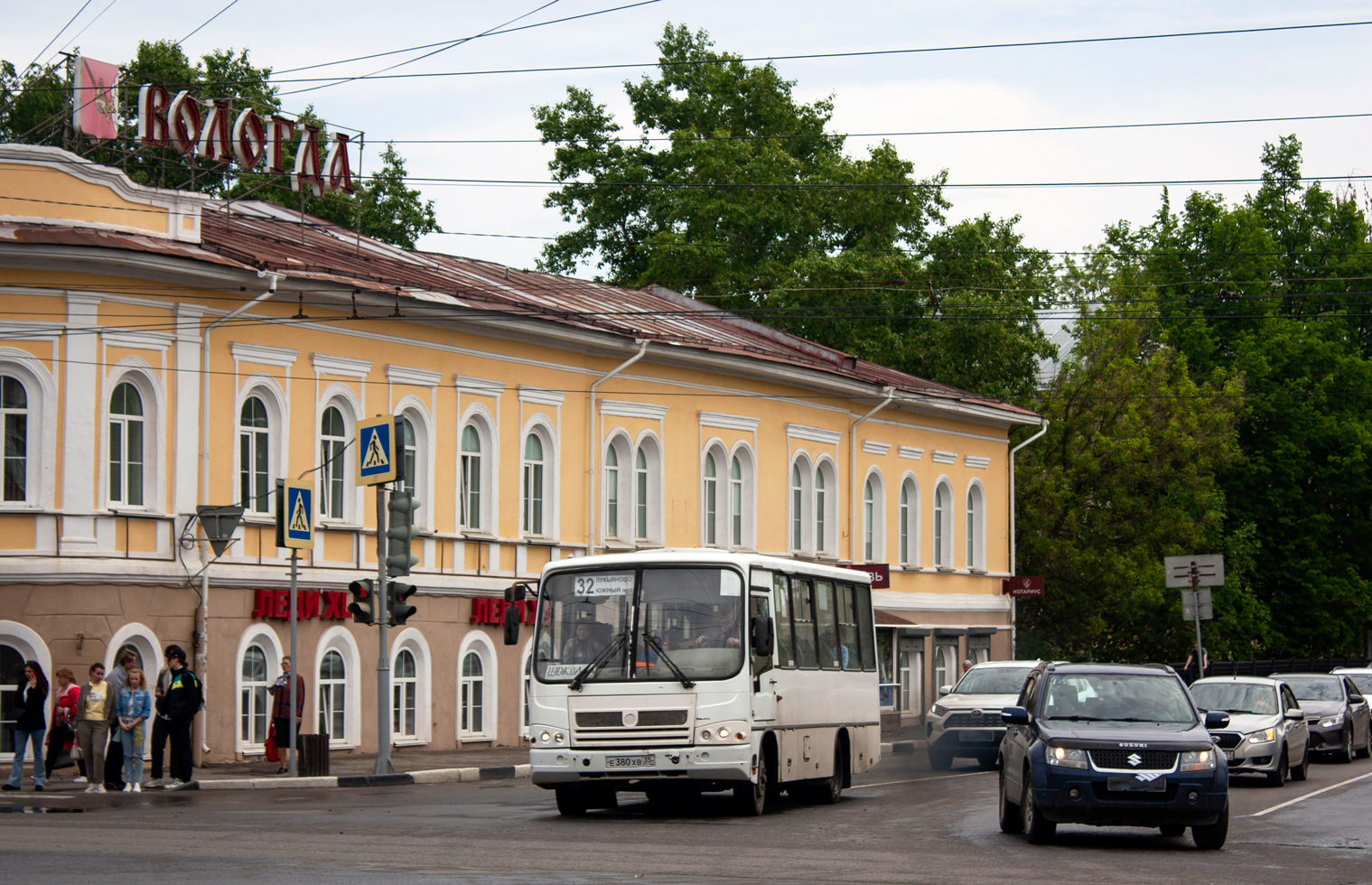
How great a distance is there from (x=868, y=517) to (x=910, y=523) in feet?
6.68

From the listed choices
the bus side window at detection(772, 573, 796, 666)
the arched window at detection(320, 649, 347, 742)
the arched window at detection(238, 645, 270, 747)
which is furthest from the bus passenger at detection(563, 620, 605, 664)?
the arched window at detection(320, 649, 347, 742)

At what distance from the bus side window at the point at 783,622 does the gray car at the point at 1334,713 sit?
13.5 metres

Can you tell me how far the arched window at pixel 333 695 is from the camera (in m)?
30.8

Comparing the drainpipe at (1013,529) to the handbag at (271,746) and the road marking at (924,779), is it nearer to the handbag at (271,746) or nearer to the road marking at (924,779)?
the road marking at (924,779)

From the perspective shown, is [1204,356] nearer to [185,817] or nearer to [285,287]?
[285,287]

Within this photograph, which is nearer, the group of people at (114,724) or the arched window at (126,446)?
the group of people at (114,724)

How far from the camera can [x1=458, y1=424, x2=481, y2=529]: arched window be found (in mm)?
34438

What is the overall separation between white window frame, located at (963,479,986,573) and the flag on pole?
27.3 metres

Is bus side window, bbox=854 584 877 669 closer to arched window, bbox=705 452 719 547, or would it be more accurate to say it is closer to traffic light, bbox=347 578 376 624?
traffic light, bbox=347 578 376 624

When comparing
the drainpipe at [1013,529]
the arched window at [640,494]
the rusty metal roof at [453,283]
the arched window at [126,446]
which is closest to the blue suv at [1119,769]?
the arched window at [126,446]

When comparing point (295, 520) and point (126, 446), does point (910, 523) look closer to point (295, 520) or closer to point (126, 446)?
point (126, 446)

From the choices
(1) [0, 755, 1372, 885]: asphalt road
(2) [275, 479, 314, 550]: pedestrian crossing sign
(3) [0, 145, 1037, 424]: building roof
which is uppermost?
(3) [0, 145, 1037, 424]: building roof

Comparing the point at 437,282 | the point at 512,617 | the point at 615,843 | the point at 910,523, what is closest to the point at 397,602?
the point at 512,617

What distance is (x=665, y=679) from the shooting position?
19.3 metres
